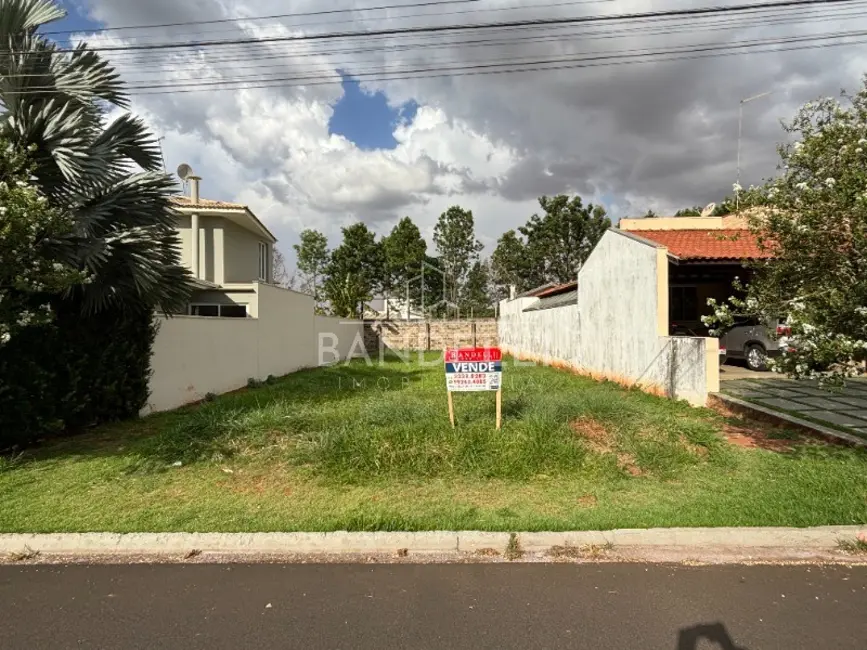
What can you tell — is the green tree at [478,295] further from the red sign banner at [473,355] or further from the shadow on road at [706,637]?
the shadow on road at [706,637]

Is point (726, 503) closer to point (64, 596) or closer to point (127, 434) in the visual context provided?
point (64, 596)

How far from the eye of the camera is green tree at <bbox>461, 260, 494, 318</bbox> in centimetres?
3716

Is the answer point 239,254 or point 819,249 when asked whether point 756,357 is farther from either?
point 239,254

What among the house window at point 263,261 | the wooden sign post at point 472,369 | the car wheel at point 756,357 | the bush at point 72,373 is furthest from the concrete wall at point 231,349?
the car wheel at point 756,357

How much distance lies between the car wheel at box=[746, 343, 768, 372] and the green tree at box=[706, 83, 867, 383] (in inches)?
307

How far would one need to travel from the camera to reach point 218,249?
18438 mm

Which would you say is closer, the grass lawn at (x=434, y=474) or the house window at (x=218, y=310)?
the grass lawn at (x=434, y=474)

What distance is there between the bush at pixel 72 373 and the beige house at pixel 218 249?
782 centimetres

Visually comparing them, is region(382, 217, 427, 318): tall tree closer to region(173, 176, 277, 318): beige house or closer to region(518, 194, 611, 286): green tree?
region(518, 194, 611, 286): green tree

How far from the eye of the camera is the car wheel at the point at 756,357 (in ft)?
42.0

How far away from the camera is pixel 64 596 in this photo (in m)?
3.26

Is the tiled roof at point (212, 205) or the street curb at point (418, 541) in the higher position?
the tiled roof at point (212, 205)

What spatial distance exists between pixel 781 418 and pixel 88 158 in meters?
9.79

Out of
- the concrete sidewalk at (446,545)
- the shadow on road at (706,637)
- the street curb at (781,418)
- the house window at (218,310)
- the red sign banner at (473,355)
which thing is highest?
the house window at (218,310)
